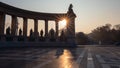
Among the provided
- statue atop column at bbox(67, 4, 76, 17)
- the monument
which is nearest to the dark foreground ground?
the monument

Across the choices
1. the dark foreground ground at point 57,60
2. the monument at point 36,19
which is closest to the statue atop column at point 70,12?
the monument at point 36,19

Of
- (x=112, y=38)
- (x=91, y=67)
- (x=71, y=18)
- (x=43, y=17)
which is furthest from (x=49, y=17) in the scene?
(x=112, y=38)

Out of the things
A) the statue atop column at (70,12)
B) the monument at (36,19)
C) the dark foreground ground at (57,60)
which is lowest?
the dark foreground ground at (57,60)

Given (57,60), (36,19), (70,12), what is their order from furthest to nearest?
(70,12)
(36,19)
(57,60)

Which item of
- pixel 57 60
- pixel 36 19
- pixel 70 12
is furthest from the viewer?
pixel 70 12

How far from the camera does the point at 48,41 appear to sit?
190 ft

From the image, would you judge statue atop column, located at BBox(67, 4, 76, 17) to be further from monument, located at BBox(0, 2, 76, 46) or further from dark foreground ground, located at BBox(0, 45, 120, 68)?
dark foreground ground, located at BBox(0, 45, 120, 68)

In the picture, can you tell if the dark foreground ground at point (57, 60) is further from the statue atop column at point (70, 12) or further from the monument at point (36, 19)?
the statue atop column at point (70, 12)

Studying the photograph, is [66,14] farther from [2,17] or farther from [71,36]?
[2,17]

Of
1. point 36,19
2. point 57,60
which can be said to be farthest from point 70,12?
point 57,60

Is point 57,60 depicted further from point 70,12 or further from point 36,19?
point 70,12

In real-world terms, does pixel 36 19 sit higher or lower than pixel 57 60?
higher

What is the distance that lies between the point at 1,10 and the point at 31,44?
1207 centimetres

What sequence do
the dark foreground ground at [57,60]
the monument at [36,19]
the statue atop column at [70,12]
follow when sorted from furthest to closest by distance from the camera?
the statue atop column at [70,12], the monument at [36,19], the dark foreground ground at [57,60]
